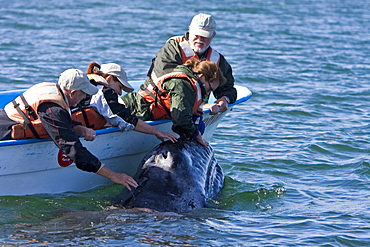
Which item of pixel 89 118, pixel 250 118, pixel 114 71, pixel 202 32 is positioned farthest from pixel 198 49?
pixel 250 118

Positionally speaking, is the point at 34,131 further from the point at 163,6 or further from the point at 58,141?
the point at 163,6

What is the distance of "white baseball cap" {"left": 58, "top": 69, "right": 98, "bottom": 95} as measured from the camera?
614 cm

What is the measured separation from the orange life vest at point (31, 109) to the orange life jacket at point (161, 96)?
130 centimetres

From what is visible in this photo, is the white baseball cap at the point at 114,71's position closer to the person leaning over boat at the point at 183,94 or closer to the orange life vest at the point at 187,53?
the person leaning over boat at the point at 183,94

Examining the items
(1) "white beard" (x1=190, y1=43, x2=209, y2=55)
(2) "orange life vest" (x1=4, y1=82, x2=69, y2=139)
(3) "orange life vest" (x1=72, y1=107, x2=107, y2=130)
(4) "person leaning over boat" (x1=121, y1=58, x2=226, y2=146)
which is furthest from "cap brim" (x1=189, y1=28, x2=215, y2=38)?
Answer: (2) "orange life vest" (x1=4, y1=82, x2=69, y2=139)

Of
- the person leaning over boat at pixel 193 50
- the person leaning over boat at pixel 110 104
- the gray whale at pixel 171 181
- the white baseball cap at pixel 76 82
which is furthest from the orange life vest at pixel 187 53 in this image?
the white baseball cap at pixel 76 82

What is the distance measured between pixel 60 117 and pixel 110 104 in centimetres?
89

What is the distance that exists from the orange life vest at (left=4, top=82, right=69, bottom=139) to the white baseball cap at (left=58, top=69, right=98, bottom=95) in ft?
0.52

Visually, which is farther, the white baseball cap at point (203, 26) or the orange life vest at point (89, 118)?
the white baseball cap at point (203, 26)

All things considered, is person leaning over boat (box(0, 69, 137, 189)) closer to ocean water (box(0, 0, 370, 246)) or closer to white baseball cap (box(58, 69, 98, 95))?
white baseball cap (box(58, 69, 98, 95))

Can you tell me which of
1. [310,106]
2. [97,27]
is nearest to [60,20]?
[97,27]

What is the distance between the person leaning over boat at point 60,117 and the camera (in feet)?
20.3

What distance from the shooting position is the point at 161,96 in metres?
7.36

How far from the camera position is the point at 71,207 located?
7.10 m
